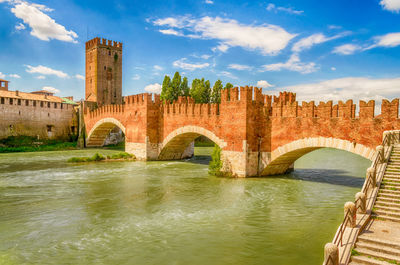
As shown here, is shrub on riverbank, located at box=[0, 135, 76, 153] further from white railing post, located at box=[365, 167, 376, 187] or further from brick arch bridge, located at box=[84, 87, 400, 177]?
white railing post, located at box=[365, 167, 376, 187]

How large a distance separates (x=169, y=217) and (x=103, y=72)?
43.3 m

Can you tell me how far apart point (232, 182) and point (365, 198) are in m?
8.55

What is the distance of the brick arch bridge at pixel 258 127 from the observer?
12.7m

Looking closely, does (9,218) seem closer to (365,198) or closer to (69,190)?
(69,190)

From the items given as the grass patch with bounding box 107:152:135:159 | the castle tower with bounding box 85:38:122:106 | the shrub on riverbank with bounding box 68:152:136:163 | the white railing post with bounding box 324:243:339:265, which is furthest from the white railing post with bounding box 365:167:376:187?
the castle tower with bounding box 85:38:122:106

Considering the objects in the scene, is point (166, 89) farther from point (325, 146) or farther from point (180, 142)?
point (325, 146)

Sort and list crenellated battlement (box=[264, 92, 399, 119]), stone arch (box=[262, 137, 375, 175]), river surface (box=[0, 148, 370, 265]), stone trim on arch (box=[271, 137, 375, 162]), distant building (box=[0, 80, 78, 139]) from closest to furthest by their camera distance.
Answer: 1. river surface (box=[0, 148, 370, 265])
2. crenellated battlement (box=[264, 92, 399, 119])
3. stone trim on arch (box=[271, 137, 375, 162])
4. stone arch (box=[262, 137, 375, 175])
5. distant building (box=[0, 80, 78, 139])

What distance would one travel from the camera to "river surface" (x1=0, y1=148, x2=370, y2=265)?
304 inches

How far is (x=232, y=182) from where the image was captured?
1606cm

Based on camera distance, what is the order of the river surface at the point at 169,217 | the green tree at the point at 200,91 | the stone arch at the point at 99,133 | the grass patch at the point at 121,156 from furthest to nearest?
1. the green tree at the point at 200,91
2. the stone arch at the point at 99,133
3. the grass patch at the point at 121,156
4. the river surface at the point at 169,217

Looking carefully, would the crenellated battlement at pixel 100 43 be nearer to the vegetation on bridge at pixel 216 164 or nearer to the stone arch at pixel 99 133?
the stone arch at pixel 99 133

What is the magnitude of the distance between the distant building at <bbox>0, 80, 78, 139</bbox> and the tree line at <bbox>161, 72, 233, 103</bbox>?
46.3 feet

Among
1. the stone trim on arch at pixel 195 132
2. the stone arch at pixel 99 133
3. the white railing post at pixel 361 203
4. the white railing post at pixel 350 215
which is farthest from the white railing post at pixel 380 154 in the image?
the stone arch at pixel 99 133

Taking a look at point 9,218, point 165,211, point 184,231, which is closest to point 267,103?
point 165,211
